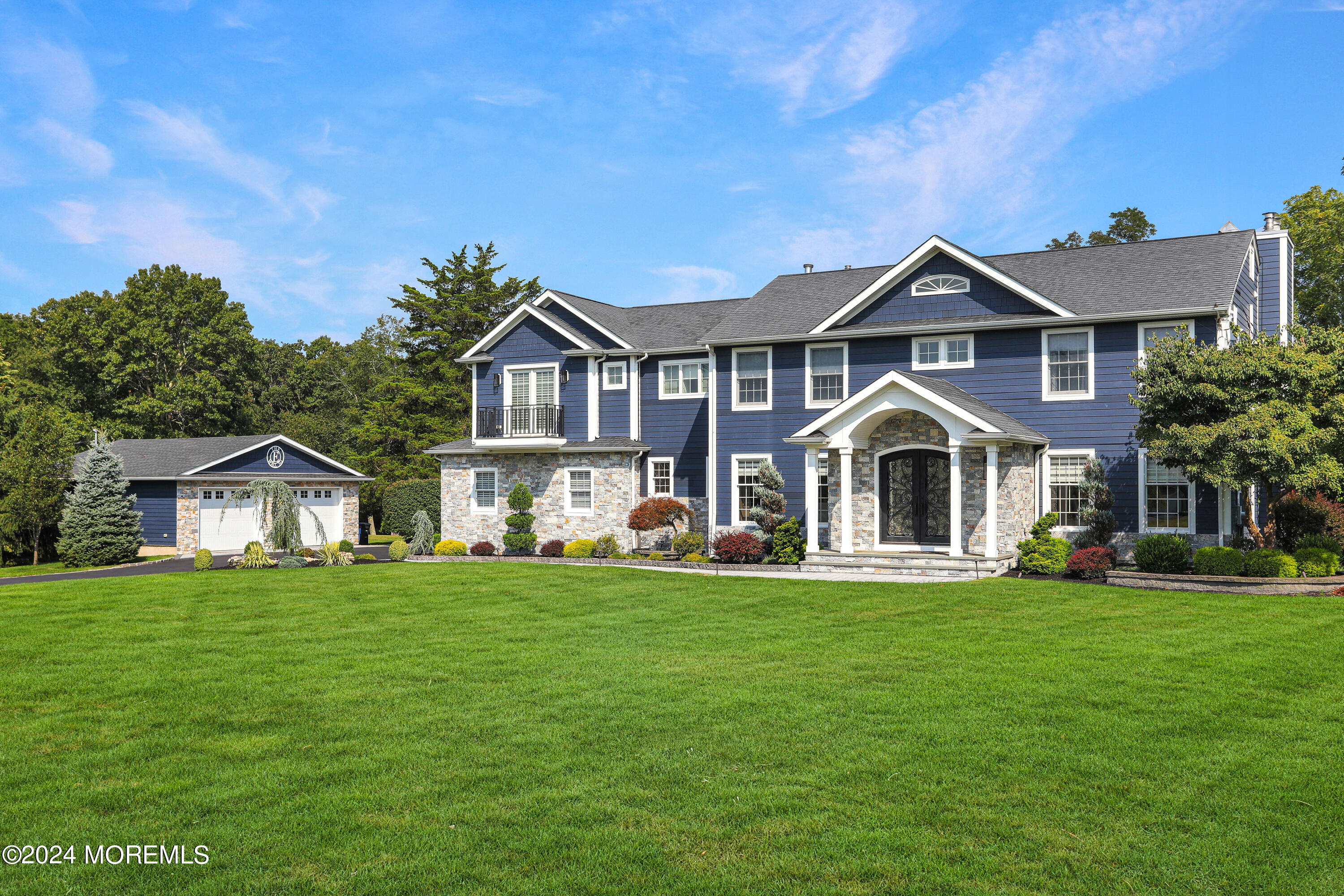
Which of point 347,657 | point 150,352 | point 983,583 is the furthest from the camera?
point 150,352

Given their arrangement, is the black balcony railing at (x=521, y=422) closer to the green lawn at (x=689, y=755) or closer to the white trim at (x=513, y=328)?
the white trim at (x=513, y=328)

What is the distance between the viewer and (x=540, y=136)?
64.6ft

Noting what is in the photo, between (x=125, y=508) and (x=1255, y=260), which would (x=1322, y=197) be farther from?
(x=125, y=508)

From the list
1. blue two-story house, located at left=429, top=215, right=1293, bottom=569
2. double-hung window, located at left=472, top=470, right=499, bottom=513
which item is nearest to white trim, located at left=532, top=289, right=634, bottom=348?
blue two-story house, located at left=429, top=215, right=1293, bottom=569

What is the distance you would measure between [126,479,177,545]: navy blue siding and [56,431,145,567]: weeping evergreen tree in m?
1.63

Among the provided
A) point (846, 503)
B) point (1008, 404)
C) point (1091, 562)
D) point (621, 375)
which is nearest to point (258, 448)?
point (621, 375)

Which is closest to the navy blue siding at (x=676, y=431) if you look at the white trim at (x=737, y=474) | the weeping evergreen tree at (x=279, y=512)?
the white trim at (x=737, y=474)

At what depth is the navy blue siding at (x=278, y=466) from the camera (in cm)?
3084

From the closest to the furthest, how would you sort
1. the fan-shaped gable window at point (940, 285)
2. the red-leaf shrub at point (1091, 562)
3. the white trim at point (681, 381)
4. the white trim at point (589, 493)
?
1. the red-leaf shrub at point (1091, 562)
2. the fan-shaped gable window at point (940, 285)
3. the white trim at point (681, 381)
4. the white trim at point (589, 493)

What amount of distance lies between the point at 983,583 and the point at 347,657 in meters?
11.4

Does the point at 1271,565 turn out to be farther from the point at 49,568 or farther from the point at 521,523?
the point at 49,568

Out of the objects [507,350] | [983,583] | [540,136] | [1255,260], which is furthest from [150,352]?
[1255,260]

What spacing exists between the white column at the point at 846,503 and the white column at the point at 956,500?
2171 millimetres

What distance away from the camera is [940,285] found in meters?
21.2
